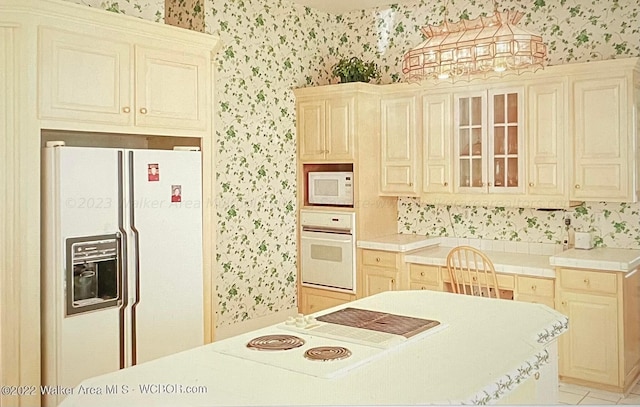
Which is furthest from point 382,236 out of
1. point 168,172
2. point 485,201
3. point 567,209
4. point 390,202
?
point 168,172

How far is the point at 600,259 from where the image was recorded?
370 cm

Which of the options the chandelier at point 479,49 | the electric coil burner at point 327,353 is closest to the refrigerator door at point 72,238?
the electric coil burner at point 327,353

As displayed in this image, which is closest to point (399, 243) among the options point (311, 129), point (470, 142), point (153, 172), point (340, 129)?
point (470, 142)

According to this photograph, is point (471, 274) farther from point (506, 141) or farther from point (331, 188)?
point (331, 188)

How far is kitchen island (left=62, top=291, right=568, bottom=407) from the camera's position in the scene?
162 cm

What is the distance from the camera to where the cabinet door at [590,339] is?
12.0 ft

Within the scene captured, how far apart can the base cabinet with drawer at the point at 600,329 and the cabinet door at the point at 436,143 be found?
46.8 inches

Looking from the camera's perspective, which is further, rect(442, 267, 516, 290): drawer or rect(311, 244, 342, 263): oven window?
rect(311, 244, 342, 263): oven window

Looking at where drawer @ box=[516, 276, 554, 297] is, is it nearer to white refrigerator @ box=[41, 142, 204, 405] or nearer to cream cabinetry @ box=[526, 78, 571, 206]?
cream cabinetry @ box=[526, 78, 571, 206]

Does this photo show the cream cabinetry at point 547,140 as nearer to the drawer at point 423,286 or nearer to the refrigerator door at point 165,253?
the drawer at point 423,286

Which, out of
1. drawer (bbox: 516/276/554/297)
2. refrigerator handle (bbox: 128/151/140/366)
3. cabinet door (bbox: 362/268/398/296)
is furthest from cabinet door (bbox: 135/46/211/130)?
drawer (bbox: 516/276/554/297)

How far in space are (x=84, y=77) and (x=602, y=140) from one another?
311cm

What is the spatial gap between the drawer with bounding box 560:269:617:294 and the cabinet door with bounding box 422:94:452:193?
44.5 inches

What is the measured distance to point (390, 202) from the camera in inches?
206
